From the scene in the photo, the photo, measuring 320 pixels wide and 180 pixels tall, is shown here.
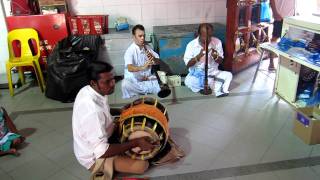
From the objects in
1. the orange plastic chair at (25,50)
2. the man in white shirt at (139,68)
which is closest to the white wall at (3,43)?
the orange plastic chair at (25,50)

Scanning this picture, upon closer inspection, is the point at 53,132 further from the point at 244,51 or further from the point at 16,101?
the point at 244,51

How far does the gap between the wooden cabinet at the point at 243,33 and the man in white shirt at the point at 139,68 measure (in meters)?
1.25

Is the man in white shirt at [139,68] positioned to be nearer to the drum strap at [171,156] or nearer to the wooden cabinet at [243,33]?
the wooden cabinet at [243,33]

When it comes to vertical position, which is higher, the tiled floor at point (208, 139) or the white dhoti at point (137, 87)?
the white dhoti at point (137, 87)

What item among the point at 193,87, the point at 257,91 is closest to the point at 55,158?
the point at 193,87

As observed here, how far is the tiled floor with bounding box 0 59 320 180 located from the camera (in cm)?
248

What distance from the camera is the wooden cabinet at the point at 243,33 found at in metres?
4.32

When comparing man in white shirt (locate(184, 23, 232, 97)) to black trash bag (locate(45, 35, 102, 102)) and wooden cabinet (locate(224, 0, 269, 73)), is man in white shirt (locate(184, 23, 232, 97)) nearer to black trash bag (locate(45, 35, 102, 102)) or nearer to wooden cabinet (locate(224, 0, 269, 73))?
wooden cabinet (locate(224, 0, 269, 73))

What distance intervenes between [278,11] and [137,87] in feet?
9.13

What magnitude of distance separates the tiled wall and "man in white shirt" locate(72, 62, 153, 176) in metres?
2.88

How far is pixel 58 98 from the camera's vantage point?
3959mm

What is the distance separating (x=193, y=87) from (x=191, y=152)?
1.51 meters

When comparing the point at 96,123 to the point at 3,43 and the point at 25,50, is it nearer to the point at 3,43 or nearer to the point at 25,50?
the point at 25,50

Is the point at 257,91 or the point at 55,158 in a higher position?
the point at 257,91
